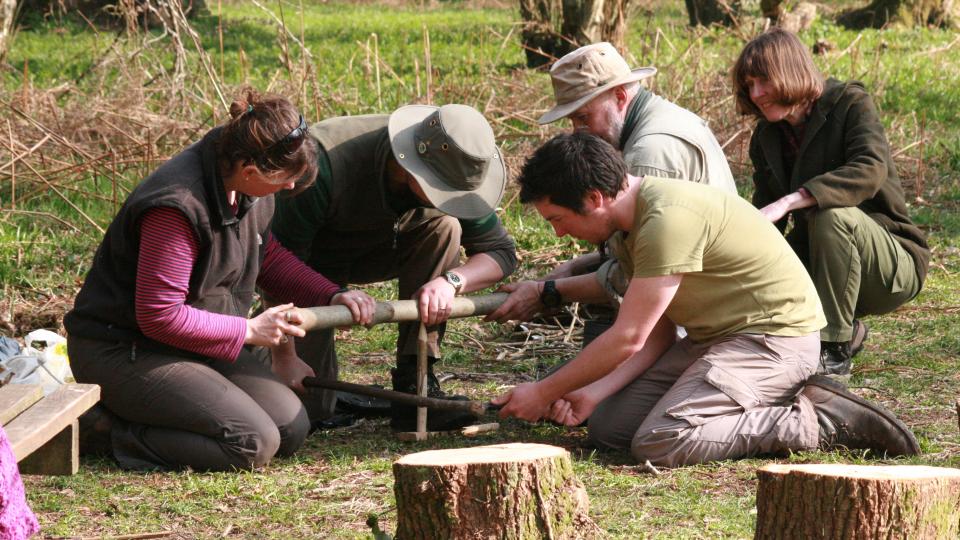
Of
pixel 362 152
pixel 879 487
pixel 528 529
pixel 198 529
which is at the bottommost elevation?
pixel 198 529

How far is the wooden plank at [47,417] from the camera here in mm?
3273

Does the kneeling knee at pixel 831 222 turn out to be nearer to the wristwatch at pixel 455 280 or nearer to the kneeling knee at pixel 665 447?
the kneeling knee at pixel 665 447

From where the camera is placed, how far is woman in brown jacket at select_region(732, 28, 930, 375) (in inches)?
210

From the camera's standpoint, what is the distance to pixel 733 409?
4.34 m

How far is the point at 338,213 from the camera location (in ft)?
16.1

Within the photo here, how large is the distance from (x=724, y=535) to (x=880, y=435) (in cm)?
103

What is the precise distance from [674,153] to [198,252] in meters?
1.91

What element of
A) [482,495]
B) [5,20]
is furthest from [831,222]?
[5,20]

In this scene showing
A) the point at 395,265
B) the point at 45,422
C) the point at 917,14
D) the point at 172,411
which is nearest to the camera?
the point at 45,422

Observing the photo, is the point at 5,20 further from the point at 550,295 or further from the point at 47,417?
the point at 47,417

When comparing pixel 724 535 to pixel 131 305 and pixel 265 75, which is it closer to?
pixel 131 305

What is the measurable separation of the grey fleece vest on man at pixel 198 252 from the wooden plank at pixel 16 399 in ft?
1.80

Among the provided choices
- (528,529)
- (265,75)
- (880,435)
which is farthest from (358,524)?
(265,75)

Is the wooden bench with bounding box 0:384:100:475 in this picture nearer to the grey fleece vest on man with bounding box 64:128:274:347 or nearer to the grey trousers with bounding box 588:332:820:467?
the grey fleece vest on man with bounding box 64:128:274:347
